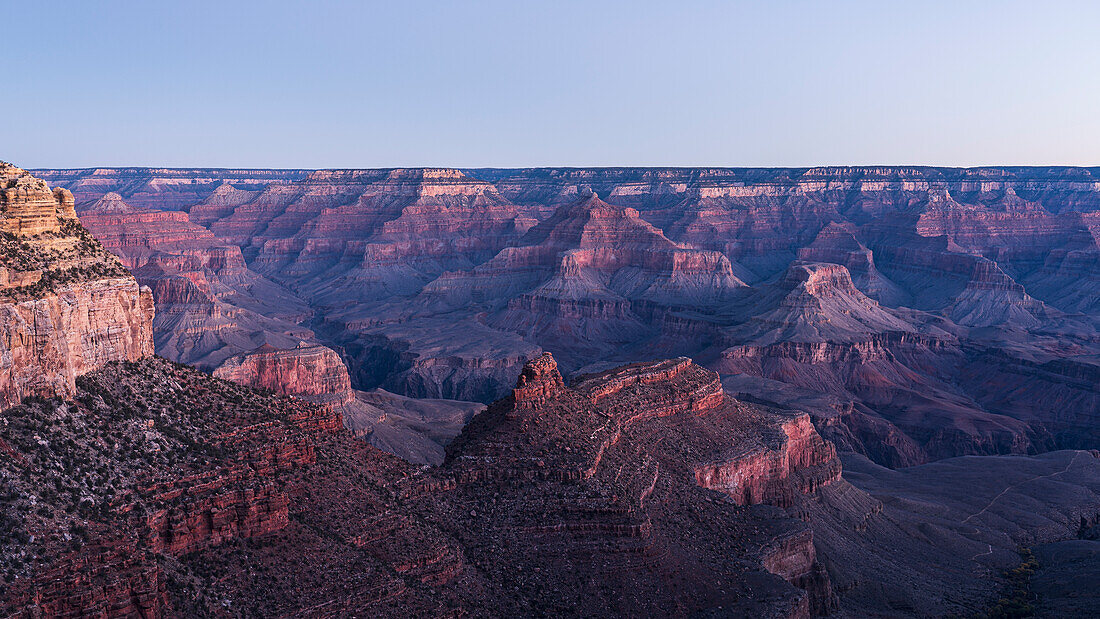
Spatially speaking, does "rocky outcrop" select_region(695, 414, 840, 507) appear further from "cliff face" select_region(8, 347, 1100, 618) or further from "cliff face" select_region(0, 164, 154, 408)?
"cliff face" select_region(0, 164, 154, 408)

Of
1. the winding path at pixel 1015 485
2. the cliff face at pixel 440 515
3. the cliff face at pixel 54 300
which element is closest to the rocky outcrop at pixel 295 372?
the cliff face at pixel 440 515

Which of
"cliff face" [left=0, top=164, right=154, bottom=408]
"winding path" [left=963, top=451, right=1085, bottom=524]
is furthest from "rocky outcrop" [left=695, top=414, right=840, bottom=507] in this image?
"cliff face" [left=0, top=164, right=154, bottom=408]

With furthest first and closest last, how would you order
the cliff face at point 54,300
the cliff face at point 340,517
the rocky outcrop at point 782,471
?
the rocky outcrop at point 782,471, the cliff face at point 54,300, the cliff face at point 340,517

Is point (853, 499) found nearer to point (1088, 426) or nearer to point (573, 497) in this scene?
point (573, 497)

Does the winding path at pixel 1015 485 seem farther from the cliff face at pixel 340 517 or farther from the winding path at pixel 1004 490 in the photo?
the cliff face at pixel 340 517

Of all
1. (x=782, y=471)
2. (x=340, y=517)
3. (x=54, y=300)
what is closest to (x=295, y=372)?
(x=782, y=471)

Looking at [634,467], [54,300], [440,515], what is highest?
[54,300]

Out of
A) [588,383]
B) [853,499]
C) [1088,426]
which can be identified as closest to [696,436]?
[588,383]

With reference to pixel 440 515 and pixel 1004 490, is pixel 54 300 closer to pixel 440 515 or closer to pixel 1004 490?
pixel 440 515
